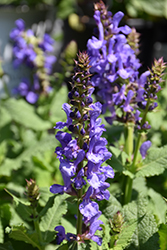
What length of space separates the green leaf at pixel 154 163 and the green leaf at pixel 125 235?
0.26 meters

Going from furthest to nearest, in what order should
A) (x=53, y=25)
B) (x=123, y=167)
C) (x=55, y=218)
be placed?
(x=53, y=25), (x=123, y=167), (x=55, y=218)

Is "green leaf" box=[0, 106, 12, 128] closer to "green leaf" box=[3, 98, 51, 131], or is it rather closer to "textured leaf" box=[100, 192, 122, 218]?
"green leaf" box=[3, 98, 51, 131]

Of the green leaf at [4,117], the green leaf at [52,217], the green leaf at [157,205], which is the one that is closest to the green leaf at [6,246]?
the green leaf at [52,217]

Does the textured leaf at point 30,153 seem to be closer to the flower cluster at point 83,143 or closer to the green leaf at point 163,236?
the flower cluster at point 83,143

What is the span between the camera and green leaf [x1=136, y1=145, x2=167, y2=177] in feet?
4.46

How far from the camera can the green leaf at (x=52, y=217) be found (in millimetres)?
1281

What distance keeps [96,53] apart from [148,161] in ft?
1.95

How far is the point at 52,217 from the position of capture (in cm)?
130

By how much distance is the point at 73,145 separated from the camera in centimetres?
100

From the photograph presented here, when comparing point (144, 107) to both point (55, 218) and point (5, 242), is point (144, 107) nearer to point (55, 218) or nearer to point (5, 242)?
point (55, 218)

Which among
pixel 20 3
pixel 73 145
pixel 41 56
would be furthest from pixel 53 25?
pixel 73 145

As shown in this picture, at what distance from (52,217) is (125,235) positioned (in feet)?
1.11

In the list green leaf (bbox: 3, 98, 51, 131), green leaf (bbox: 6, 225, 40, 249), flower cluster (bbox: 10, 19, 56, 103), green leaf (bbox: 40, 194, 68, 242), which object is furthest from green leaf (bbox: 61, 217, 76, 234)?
flower cluster (bbox: 10, 19, 56, 103)

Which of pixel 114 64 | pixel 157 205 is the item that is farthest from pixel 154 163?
pixel 114 64
